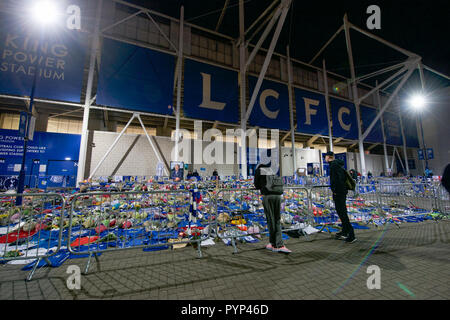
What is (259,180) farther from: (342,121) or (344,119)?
(344,119)

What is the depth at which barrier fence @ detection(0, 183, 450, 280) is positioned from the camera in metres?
3.23

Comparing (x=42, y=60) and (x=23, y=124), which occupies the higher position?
(x=42, y=60)

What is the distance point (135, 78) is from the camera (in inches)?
472

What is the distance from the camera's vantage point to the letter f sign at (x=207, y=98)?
1369cm

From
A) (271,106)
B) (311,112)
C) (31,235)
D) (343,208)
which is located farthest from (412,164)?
(31,235)

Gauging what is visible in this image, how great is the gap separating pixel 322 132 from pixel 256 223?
55.8 feet

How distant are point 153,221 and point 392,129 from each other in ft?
102

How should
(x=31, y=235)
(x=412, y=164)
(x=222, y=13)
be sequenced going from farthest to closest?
(x=412, y=164)
(x=222, y=13)
(x=31, y=235)

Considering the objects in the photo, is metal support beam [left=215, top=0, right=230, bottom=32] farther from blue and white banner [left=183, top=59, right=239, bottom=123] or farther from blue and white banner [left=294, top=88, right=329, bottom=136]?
blue and white banner [left=294, top=88, right=329, bottom=136]

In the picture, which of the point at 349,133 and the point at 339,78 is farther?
the point at 339,78

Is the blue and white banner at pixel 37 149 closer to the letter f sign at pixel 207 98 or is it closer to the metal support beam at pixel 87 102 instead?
the metal support beam at pixel 87 102

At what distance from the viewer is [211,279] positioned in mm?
2459

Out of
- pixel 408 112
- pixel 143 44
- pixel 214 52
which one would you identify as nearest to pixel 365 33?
pixel 214 52

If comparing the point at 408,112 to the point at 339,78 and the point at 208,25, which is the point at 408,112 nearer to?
the point at 339,78
